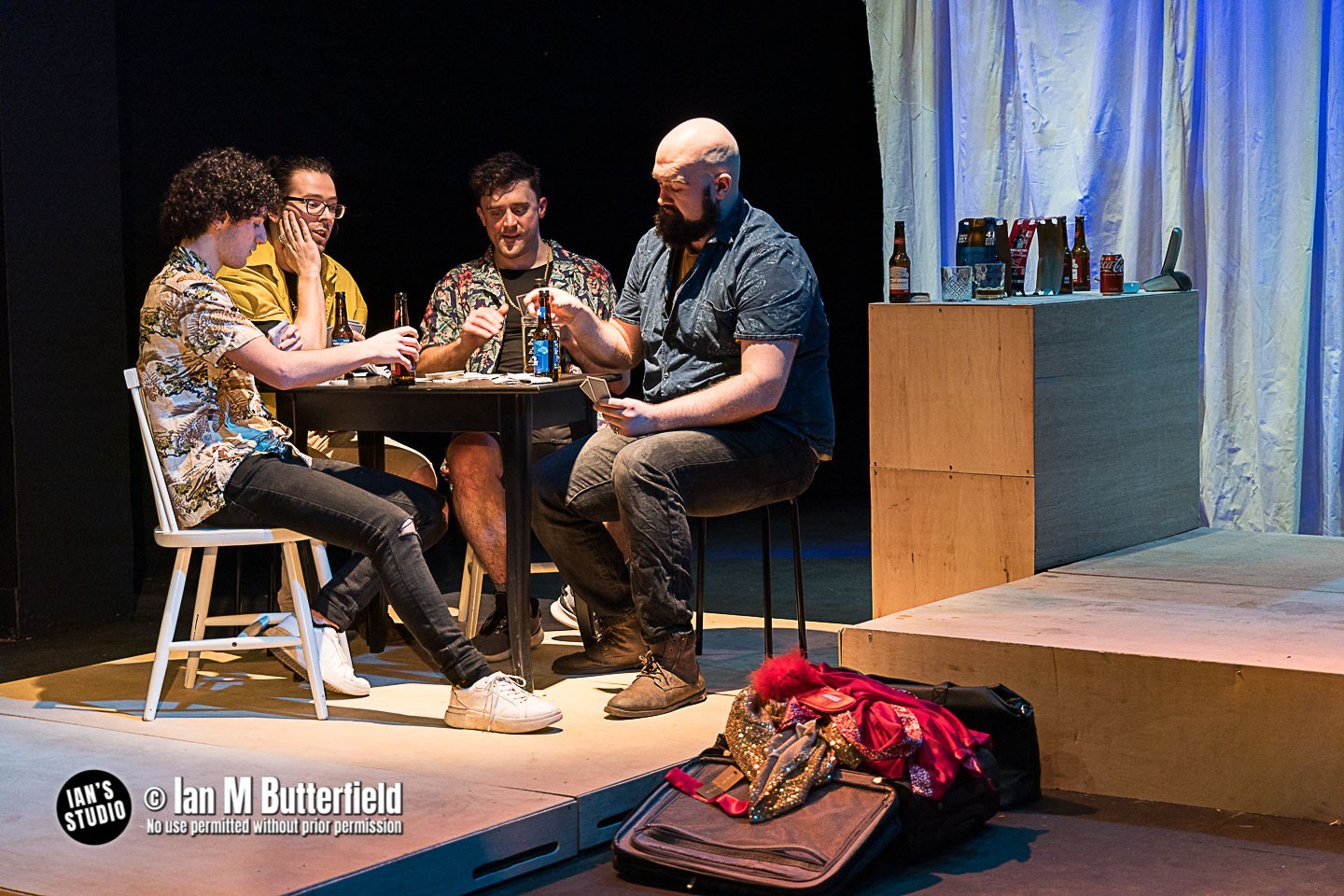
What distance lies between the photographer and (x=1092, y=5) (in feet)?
17.0

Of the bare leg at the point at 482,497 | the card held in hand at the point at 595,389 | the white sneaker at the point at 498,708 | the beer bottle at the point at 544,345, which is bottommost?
the white sneaker at the point at 498,708

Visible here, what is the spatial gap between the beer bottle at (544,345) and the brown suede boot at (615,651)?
0.60 metres

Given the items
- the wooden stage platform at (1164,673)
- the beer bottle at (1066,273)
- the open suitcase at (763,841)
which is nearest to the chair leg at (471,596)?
the wooden stage platform at (1164,673)

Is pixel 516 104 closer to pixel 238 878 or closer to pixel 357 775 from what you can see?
pixel 357 775

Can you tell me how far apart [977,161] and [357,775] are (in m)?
3.27

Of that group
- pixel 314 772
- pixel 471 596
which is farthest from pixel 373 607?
pixel 314 772

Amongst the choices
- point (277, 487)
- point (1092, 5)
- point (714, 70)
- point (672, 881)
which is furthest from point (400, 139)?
point (672, 881)

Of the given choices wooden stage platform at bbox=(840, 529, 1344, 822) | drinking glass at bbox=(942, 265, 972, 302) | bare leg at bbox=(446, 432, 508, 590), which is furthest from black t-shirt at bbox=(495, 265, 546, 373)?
wooden stage platform at bbox=(840, 529, 1344, 822)

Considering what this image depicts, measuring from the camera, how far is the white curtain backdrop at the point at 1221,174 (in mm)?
4844

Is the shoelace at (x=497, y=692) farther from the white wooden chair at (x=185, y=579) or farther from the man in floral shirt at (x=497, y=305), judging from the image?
the man in floral shirt at (x=497, y=305)

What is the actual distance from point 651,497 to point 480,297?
115 cm

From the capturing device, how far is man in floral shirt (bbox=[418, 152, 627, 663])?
4262 mm

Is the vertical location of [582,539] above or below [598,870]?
→ above

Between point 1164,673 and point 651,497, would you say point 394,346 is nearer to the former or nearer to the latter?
point 651,497
